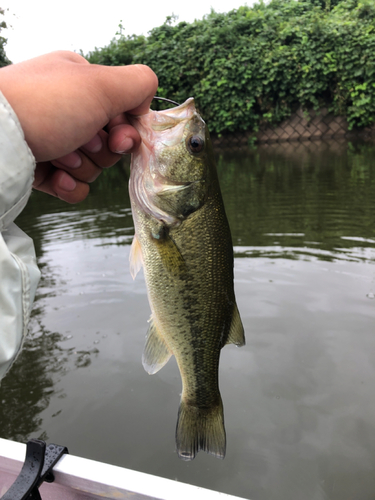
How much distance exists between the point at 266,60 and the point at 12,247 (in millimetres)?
17077

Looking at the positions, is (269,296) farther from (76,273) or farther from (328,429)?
(76,273)

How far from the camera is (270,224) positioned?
6465 mm

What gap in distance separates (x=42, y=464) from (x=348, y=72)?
56.8ft

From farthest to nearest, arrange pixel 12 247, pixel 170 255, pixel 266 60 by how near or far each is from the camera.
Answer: pixel 266 60, pixel 170 255, pixel 12 247

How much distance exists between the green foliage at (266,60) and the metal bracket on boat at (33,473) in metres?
16.6

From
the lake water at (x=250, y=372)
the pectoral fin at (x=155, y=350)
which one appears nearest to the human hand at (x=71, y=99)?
the pectoral fin at (x=155, y=350)

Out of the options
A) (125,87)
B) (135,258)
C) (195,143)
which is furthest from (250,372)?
(125,87)

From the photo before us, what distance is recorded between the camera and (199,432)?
59.7 inches

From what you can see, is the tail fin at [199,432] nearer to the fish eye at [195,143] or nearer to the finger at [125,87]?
the fish eye at [195,143]

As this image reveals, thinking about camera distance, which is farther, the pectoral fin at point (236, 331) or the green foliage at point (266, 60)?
the green foliage at point (266, 60)

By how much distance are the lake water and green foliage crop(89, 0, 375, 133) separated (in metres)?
11.5

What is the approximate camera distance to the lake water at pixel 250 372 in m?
2.28

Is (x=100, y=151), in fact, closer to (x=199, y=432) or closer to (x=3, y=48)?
(x=199, y=432)

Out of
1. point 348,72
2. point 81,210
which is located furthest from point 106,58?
point 81,210
